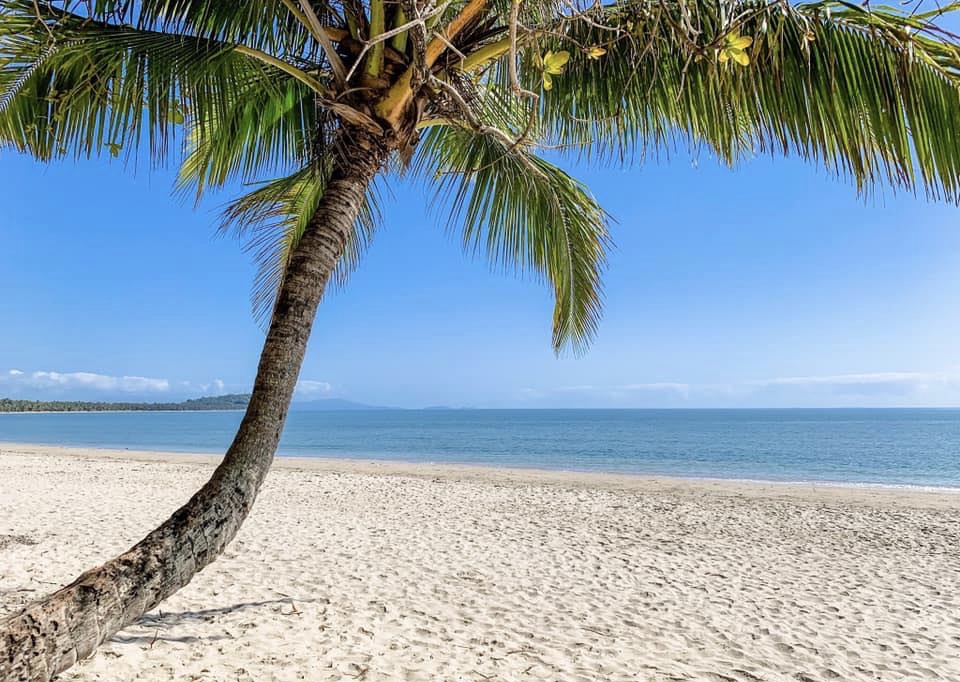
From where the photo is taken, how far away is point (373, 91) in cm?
258

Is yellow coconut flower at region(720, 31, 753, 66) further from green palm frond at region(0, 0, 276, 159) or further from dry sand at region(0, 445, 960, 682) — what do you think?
dry sand at region(0, 445, 960, 682)

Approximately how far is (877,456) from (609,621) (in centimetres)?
3405

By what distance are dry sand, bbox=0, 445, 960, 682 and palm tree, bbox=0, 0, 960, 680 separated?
6.50 feet

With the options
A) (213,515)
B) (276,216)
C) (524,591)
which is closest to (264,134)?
(276,216)

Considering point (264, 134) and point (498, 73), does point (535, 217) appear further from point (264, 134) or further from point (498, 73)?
point (264, 134)

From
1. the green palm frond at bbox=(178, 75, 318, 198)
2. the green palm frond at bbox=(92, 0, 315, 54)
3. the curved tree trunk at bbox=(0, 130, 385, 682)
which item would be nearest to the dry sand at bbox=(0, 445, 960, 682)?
the curved tree trunk at bbox=(0, 130, 385, 682)

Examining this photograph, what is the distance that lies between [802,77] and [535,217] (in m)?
1.97

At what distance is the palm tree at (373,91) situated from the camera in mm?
1916

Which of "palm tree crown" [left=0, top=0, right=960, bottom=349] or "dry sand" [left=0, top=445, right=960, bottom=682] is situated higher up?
"palm tree crown" [left=0, top=0, right=960, bottom=349]

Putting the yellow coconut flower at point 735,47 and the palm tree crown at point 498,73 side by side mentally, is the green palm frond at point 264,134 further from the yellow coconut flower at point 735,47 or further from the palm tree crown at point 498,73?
the yellow coconut flower at point 735,47

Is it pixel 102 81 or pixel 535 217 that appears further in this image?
pixel 535 217

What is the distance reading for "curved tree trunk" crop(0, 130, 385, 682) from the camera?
1555mm

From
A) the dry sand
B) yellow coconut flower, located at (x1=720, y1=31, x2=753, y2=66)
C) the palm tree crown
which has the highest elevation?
the palm tree crown

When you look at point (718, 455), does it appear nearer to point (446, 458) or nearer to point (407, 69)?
point (446, 458)
